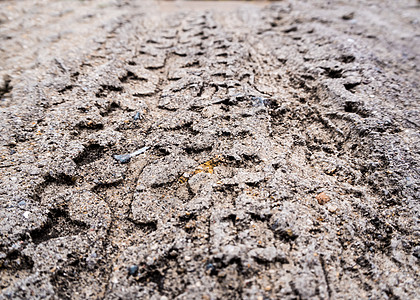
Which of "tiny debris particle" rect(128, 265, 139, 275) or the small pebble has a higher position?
the small pebble

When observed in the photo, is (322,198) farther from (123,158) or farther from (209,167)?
(123,158)

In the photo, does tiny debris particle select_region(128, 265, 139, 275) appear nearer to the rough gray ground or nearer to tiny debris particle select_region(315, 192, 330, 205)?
the rough gray ground

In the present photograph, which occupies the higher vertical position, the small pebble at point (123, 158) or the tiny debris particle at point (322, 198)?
the small pebble at point (123, 158)

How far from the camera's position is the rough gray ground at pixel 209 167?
1001 mm

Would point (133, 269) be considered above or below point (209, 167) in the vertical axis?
below

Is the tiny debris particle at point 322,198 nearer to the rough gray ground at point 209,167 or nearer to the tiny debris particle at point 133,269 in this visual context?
the rough gray ground at point 209,167

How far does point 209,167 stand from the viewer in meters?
1.36

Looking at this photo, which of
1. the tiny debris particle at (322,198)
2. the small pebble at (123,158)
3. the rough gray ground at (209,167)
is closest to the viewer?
the rough gray ground at (209,167)

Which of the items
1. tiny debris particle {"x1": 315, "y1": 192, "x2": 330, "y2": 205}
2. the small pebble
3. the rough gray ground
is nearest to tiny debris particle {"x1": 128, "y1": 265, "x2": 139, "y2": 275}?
the rough gray ground

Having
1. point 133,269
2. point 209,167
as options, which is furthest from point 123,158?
point 133,269

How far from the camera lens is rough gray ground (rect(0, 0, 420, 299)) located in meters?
1.00

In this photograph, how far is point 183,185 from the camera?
1.30 metres

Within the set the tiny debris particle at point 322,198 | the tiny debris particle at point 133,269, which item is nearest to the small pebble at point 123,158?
the tiny debris particle at point 133,269

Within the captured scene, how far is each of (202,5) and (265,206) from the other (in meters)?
3.42
